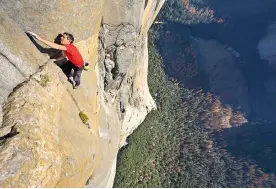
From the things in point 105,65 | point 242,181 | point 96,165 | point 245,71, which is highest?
point 105,65

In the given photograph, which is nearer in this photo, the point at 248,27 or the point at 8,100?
the point at 8,100

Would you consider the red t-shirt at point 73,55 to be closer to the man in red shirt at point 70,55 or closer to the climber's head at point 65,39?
the man in red shirt at point 70,55

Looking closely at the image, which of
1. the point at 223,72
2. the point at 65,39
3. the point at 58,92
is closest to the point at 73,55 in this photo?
the point at 65,39

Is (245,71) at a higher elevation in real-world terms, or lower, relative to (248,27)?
lower

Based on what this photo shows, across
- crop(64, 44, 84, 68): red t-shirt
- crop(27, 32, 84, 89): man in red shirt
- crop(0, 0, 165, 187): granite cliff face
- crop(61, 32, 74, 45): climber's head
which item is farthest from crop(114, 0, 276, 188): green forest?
crop(61, 32, 74, 45): climber's head

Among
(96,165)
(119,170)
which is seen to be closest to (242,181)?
(119,170)

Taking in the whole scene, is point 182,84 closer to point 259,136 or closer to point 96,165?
point 259,136

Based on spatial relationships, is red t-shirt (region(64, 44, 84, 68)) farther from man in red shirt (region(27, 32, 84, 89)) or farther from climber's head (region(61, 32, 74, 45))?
climber's head (region(61, 32, 74, 45))
